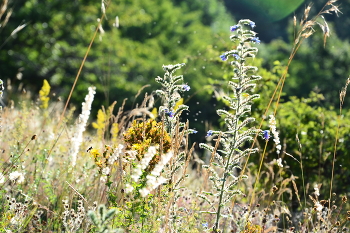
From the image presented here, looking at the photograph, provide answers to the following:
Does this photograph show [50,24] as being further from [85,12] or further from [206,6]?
[206,6]

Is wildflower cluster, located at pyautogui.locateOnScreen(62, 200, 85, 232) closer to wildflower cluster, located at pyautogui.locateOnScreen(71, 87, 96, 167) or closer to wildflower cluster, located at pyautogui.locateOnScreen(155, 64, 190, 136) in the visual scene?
wildflower cluster, located at pyautogui.locateOnScreen(71, 87, 96, 167)

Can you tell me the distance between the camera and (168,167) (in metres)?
2.91

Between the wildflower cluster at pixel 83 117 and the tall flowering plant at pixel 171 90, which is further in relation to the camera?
the wildflower cluster at pixel 83 117

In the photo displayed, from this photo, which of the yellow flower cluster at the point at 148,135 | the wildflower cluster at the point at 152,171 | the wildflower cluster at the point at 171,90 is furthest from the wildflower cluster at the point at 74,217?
the wildflower cluster at the point at 152,171

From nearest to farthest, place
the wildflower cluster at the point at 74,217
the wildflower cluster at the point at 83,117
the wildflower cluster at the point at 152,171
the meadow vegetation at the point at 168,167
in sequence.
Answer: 1. the wildflower cluster at the point at 152,171
2. the meadow vegetation at the point at 168,167
3. the wildflower cluster at the point at 74,217
4. the wildflower cluster at the point at 83,117

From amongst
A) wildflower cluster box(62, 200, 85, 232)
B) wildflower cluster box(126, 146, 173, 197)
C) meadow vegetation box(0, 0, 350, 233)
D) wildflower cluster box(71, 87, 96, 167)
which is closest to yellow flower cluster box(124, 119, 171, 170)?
meadow vegetation box(0, 0, 350, 233)

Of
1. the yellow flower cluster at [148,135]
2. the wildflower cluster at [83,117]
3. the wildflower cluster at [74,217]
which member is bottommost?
the wildflower cluster at [74,217]

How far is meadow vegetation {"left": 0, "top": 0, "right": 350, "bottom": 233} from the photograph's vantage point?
253cm

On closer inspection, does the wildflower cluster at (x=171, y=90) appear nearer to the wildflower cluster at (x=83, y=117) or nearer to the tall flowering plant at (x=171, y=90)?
the tall flowering plant at (x=171, y=90)

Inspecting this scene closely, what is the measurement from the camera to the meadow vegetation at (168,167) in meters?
2.53

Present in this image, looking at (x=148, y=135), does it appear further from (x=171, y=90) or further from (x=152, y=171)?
(x=152, y=171)

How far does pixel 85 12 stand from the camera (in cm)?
1952

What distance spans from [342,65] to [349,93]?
3.97 m

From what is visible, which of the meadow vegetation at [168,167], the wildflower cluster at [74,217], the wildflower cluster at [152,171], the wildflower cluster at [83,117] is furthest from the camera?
the wildflower cluster at [83,117]
